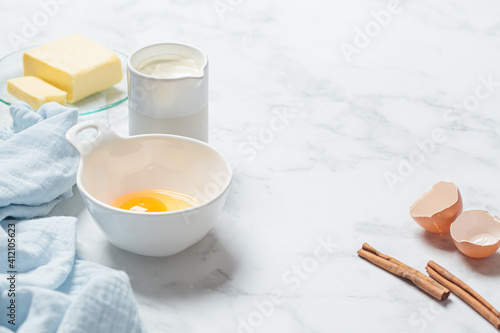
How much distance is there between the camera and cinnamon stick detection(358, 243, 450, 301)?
3.02 feet

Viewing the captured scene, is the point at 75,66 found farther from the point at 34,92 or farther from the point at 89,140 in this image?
the point at 89,140

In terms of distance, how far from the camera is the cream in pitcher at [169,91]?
1.05 meters

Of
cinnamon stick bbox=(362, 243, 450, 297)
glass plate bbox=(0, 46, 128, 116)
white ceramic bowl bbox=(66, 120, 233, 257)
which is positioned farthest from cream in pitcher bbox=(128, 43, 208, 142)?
cinnamon stick bbox=(362, 243, 450, 297)

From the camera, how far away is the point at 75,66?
132cm

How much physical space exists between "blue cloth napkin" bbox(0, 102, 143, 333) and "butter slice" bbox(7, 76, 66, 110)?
0.11 meters

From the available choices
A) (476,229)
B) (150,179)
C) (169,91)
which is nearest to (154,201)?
(150,179)

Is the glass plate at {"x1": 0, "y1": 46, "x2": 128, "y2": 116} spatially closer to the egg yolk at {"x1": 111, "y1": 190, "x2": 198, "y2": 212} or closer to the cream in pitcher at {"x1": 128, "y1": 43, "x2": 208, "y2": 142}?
the cream in pitcher at {"x1": 128, "y1": 43, "x2": 208, "y2": 142}

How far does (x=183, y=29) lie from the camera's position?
5.42 ft

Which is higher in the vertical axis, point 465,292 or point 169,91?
point 169,91

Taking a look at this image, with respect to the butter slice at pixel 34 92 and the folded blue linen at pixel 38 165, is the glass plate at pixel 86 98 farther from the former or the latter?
the folded blue linen at pixel 38 165

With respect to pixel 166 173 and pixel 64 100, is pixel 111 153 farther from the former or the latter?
pixel 64 100

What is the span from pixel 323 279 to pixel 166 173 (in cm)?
29

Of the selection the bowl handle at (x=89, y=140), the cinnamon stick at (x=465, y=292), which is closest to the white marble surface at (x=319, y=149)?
the cinnamon stick at (x=465, y=292)

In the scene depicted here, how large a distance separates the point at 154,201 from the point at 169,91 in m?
0.17
